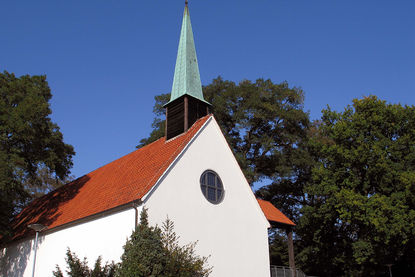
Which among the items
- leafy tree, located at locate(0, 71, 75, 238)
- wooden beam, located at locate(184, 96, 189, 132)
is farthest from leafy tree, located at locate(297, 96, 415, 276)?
leafy tree, located at locate(0, 71, 75, 238)

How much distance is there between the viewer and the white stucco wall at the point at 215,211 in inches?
555

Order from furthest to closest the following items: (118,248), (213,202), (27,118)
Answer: (27,118) < (213,202) < (118,248)

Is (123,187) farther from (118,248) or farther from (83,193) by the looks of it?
(83,193)

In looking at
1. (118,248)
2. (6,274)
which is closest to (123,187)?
(118,248)

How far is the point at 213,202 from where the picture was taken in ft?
51.0

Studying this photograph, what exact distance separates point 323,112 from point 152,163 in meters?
16.4

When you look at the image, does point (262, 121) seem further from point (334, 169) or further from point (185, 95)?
point (185, 95)

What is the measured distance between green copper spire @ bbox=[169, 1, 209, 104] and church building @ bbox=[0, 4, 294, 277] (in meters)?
0.07

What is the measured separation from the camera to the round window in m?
15.5

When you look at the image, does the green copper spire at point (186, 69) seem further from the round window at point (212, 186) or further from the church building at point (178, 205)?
the round window at point (212, 186)

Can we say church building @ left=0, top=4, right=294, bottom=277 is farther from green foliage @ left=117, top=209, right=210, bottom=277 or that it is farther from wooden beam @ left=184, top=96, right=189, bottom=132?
green foliage @ left=117, top=209, right=210, bottom=277

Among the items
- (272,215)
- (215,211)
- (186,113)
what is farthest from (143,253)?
(272,215)

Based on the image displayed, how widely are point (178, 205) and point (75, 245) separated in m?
5.30

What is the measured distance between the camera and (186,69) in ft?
64.0
